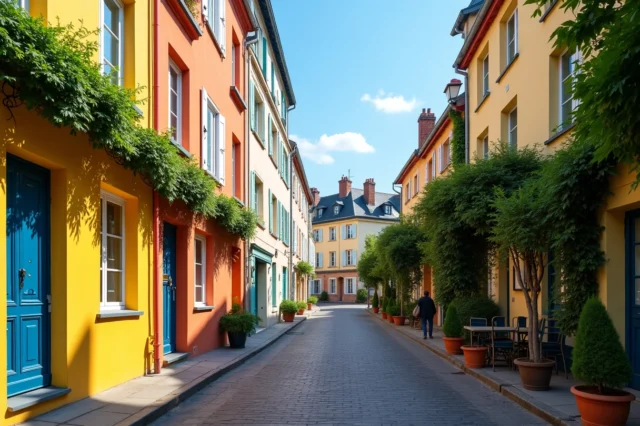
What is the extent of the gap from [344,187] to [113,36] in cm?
5729

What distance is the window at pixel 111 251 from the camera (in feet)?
25.6

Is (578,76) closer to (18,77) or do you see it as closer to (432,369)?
(18,77)

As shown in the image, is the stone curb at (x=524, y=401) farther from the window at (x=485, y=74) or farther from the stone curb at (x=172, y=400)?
the window at (x=485, y=74)

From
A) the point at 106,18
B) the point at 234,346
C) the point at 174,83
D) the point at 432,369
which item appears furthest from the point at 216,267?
the point at 106,18

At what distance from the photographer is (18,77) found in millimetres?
4957

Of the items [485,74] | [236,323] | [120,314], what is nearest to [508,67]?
[485,74]

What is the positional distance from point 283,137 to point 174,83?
16708 mm

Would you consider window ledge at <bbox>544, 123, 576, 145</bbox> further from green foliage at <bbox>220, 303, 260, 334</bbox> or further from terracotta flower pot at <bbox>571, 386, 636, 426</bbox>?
green foliage at <bbox>220, 303, 260, 334</bbox>

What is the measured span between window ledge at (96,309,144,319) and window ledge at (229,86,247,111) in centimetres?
812

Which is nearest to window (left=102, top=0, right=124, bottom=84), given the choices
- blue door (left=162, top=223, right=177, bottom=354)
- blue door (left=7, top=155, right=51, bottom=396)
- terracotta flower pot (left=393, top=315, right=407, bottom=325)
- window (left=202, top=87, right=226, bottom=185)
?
blue door (left=7, top=155, right=51, bottom=396)

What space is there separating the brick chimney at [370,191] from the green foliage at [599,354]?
190 ft

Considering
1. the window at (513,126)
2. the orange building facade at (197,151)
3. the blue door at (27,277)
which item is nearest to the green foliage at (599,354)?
the blue door at (27,277)

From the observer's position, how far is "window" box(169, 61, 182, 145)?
10648 millimetres

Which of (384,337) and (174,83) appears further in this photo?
(384,337)
